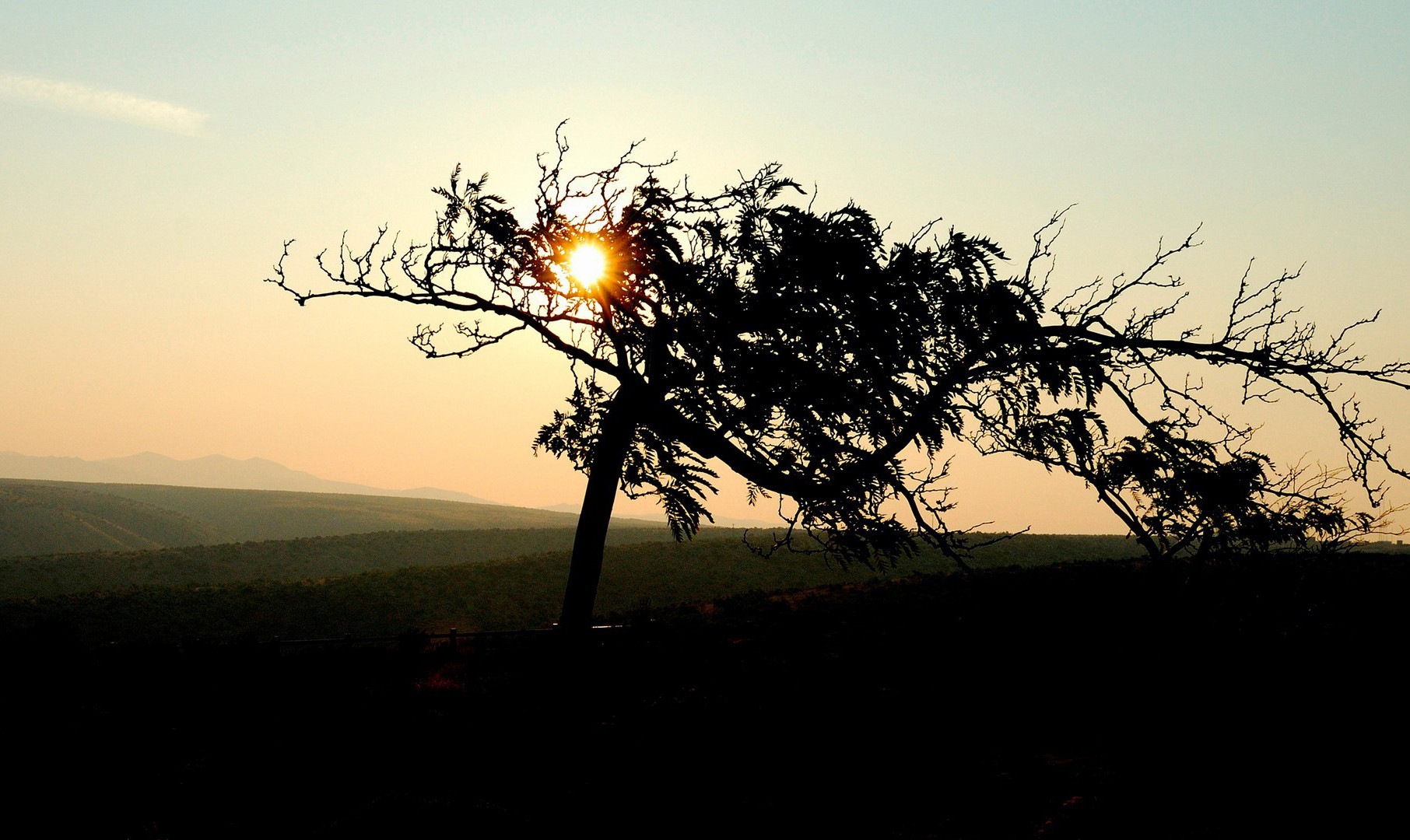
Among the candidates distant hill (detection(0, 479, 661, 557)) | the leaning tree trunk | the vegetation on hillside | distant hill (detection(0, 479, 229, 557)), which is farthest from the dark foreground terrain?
distant hill (detection(0, 479, 229, 557))

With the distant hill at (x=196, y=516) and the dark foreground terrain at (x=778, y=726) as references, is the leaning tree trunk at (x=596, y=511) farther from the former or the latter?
the distant hill at (x=196, y=516)

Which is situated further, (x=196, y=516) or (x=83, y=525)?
(x=196, y=516)

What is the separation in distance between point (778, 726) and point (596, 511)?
5065mm

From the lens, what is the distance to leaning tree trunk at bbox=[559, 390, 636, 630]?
53.7ft

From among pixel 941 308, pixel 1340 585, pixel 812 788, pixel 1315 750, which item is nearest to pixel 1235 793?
pixel 1315 750

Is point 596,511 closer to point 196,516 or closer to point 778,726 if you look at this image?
point 778,726

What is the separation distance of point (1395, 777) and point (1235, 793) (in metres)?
1.72

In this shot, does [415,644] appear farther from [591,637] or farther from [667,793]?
[667,793]

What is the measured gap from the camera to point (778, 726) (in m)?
13.9

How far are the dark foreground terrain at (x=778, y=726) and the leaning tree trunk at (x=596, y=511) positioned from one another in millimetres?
817

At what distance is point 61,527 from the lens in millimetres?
87938

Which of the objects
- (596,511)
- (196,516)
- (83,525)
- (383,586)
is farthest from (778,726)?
(196,516)

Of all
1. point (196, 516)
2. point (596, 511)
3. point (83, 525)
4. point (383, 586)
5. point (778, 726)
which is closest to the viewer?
point (778, 726)

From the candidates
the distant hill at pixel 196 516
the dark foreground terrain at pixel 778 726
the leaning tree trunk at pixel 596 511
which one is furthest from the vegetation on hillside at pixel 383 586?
the distant hill at pixel 196 516
